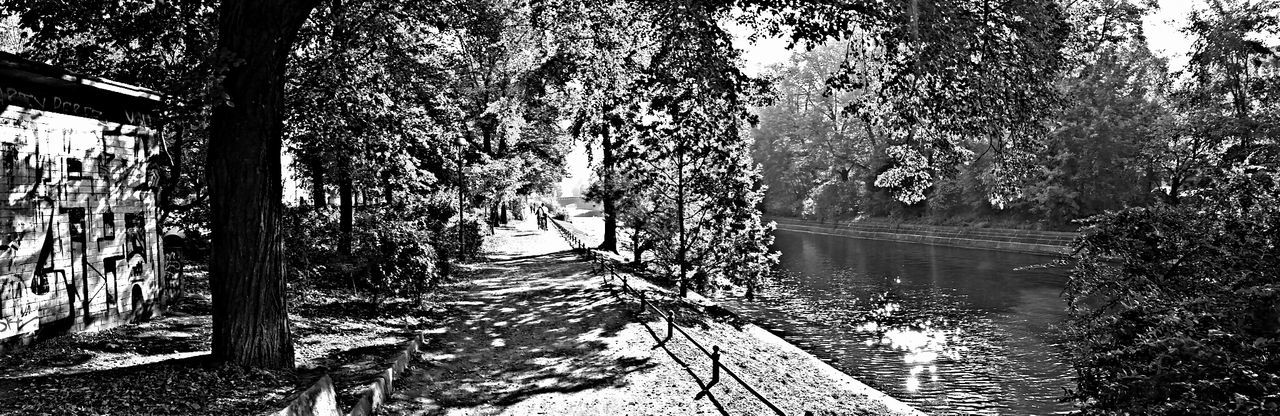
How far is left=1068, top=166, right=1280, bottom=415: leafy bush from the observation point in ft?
19.0

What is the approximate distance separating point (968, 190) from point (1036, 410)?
40.3 meters

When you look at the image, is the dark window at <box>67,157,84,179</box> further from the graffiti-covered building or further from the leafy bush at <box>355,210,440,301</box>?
the leafy bush at <box>355,210,440,301</box>

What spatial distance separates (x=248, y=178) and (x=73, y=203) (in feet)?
14.5

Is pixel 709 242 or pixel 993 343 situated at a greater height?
pixel 709 242

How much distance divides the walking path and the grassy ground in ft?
3.11

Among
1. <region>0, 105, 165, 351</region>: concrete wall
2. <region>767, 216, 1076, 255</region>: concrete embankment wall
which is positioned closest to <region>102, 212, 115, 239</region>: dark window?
<region>0, 105, 165, 351</region>: concrete wall

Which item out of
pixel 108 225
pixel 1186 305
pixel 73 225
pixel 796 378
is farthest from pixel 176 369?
pixel 1186 305

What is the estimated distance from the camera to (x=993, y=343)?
1755cm

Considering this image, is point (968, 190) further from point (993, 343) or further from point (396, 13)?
point (396, 13)

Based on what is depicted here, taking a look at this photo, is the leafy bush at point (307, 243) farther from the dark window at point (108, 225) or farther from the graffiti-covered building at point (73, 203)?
the dark window at point (108, 225)

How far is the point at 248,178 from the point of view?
24.2 ft

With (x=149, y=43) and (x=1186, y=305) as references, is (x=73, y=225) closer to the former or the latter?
(x=149, y=43)

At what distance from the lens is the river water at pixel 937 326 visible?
13867 millimetres

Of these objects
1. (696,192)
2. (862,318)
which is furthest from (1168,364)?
(862,318)
